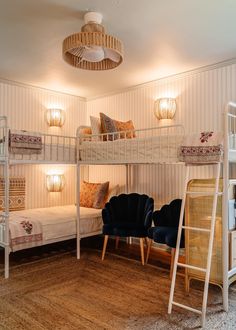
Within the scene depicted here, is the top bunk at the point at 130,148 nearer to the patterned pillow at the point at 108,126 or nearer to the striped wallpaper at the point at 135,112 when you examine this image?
the patterned pillow at the point at 108,126

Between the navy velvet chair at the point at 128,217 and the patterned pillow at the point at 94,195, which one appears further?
the patterned pillow at the point at 94,195

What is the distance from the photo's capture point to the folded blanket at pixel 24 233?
343 cm

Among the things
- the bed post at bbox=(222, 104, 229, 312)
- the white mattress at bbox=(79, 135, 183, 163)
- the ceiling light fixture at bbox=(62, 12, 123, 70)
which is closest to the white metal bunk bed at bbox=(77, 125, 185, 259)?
the white mattress at bbox=(79, 135, 183, 163)

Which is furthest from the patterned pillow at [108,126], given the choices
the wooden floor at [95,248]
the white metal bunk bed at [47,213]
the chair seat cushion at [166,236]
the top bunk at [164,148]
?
the wooden floor at [95,248]

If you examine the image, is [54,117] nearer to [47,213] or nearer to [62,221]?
[47,213]

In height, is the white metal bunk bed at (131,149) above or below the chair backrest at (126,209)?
above

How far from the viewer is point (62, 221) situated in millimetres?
3936

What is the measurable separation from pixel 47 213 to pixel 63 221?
387 millimetres

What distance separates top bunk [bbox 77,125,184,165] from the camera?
296cm

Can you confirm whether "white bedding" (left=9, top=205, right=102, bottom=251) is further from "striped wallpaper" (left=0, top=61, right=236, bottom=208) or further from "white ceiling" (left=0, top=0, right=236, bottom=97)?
"white ceiling" (left=0, top=0, right=236, bottom=97)

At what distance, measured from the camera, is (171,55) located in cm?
346

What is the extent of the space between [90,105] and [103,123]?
5.31 feet

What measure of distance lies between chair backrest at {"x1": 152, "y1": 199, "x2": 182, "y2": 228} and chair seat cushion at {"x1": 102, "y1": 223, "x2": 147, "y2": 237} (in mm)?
255

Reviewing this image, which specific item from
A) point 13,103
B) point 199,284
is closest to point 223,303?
point 199,284
